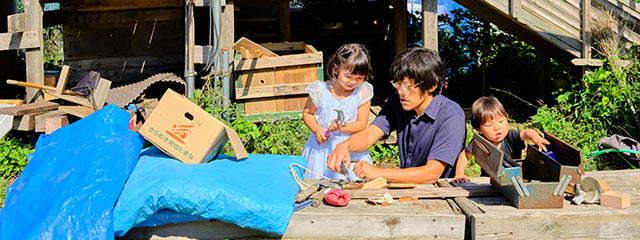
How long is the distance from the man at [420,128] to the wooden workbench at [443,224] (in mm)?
561

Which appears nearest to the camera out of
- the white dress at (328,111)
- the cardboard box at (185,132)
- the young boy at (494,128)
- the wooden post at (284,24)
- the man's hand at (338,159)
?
the cardboard box at (185,132)

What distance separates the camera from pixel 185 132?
3266 millimetres

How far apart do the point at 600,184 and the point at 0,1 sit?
1093cm

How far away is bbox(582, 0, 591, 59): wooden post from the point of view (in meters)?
7.27

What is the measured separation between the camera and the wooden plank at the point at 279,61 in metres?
7.07

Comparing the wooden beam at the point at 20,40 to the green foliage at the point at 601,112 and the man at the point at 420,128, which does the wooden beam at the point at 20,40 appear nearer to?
the man at the point at 420,128

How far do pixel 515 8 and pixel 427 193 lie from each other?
16.2ft

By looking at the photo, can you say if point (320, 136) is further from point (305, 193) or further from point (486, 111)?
point (305, 193)

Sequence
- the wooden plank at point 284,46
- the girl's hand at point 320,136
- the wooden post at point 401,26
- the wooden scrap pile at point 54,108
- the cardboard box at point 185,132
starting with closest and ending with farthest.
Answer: the cardboard box at point 185,132 < the girl's hand at point 320,136 < the wooden scrap pile at point 54,108 < the wooden plank at point 284,46 < the wooden post at point 401,26

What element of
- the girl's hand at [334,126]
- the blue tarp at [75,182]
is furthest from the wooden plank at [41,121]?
the girl's hand at [334,126]

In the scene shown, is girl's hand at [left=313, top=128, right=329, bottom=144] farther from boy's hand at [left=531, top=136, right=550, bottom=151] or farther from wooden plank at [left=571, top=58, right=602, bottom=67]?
wooden plank at [left=571, top=58, right=602, bottom=67]

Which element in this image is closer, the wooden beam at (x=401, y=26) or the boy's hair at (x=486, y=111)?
the boy's hair at (x=486, y=111)

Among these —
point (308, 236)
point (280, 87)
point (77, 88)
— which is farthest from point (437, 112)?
point (77, 88)

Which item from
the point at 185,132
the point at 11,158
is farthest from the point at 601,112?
the point at 11,158
